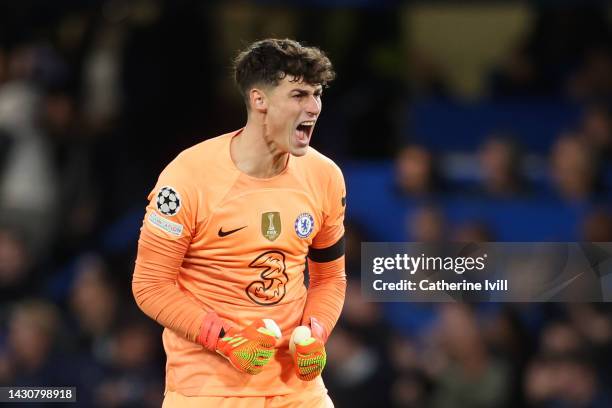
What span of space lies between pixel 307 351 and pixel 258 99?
2.44ft

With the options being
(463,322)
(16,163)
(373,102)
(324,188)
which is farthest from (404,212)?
(324,188)

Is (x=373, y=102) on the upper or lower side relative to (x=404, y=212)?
upper

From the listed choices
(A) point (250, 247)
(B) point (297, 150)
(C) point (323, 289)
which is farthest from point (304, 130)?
(C) point (323, 289)

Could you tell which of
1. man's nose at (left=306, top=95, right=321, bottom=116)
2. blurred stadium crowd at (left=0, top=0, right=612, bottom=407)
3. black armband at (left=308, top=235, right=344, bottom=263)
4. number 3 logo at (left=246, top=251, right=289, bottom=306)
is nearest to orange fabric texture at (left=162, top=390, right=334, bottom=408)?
number 3 logo at (left=246, top=251, right=289, bottom=306)

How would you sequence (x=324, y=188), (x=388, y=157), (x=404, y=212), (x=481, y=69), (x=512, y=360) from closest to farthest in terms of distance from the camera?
(x=324, y=188), (x=512, y=360), (x=404, y=212), (x=388, y=157), (x=481, y=69)

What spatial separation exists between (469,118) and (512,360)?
1920 millimetres

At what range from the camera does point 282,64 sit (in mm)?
3598

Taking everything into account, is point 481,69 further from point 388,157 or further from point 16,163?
point 16,163

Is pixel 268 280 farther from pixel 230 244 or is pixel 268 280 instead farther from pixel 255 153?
pixel 255 153

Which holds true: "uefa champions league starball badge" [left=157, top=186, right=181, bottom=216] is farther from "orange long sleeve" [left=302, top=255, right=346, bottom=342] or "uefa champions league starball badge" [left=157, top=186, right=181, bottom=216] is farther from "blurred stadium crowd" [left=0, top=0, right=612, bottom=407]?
"blurred stadium crowd" [left=0, top=0, right=612, bottom=407]

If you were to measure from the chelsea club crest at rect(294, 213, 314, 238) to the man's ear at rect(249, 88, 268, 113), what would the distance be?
34cm

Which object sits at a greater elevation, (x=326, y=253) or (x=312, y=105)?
(x=312, y=105)

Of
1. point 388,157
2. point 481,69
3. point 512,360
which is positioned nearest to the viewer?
point 512,360

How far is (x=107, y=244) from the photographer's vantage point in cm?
720
